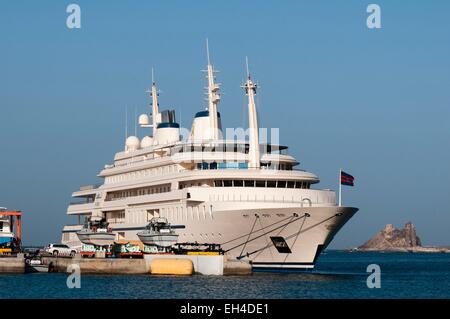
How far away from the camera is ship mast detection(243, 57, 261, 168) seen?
73812 mm

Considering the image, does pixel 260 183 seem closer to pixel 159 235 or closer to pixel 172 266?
pixel 159 235

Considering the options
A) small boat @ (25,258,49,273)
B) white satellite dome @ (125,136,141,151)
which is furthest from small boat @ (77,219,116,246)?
white satellite dome @ (125,136,141,151)

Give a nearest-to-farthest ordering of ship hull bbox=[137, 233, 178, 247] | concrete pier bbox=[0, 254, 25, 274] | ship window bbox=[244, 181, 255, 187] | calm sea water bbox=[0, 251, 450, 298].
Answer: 1. calm sea water bbox=[0, 251, 450, 298]
2. ship hull bbox=[137, 233, 178, 247]
3. concrete pier bbox=[0, 254, 25, 274]
4. ship window bbox=[244, 181, 255, 187]

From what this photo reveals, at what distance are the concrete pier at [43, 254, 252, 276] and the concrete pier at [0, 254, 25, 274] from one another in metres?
3.57

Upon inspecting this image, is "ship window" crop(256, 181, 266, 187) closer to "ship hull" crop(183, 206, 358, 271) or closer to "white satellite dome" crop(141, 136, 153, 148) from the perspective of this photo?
"ship hull" crop(183, 206, 358, 271)

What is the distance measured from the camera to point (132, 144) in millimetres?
96438

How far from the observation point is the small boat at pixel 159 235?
7132cm

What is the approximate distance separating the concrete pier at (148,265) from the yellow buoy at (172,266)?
0.28 metres

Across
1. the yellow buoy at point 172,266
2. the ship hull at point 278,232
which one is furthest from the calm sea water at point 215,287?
the ship hull at point 278,232

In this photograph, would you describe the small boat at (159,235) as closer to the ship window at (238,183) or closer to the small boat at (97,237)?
the ship window at (238,183)
